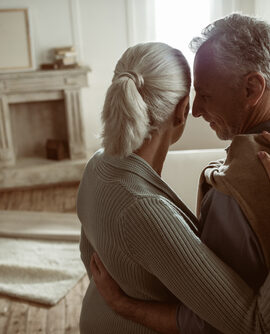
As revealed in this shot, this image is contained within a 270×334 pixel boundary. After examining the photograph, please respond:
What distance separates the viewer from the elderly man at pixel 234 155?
3.10 ft

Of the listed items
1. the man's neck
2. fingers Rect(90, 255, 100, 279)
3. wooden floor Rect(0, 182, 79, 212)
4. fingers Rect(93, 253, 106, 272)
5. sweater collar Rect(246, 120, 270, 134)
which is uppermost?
the man's neck

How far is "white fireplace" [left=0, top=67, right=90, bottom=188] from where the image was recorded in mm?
4840

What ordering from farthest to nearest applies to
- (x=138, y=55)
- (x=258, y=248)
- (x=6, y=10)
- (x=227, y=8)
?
(x=227, y=8), (x=6, y=10), (x=138, y=55), (x=258, y=248)

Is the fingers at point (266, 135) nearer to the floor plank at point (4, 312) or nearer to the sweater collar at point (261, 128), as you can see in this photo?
the sweater collar at point (261, 128)

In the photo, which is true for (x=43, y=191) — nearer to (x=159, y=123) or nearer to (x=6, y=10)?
(x=6, y=10)

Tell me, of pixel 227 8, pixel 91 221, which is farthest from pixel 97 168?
pixel 227 8

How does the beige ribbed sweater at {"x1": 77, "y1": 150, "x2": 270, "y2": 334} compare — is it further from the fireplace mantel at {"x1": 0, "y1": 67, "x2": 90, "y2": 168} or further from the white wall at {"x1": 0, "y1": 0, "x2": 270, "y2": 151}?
the white wall at {"x1": 0, "y1": 0, "x2": 270, "y2": 151}

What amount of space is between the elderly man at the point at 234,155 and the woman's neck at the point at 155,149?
12cm

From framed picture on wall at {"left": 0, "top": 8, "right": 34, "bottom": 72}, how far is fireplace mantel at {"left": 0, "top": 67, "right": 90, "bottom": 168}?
20cm

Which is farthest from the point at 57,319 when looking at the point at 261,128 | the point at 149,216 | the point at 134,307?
the point at 261,128

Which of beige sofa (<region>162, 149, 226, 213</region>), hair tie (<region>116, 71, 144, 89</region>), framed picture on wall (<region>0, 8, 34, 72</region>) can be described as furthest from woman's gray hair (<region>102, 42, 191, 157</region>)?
framed picture on wall (<region>0, 8, 34, 72</region>)

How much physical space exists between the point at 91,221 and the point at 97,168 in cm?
14

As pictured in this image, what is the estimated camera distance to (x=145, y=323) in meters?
1.19

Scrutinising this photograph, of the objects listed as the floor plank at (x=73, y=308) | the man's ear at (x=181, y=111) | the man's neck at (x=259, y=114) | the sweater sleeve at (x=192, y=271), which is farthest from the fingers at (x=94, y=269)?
the floor plank at (x=73, y=308)
